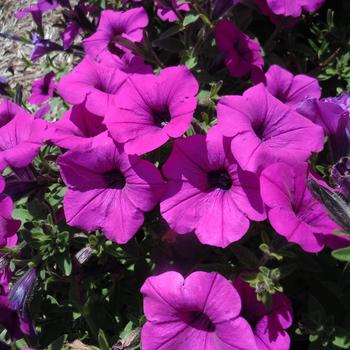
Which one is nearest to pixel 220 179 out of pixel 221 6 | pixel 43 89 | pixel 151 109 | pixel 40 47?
pixel 151 109

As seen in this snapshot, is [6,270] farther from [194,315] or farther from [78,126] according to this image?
[194,315]

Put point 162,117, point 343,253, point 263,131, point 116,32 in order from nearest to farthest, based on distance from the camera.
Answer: point 343,253
point 263,131
point 162,117
point 116,32

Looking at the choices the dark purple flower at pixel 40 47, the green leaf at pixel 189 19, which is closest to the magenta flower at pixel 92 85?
the green leaf at pixel 189 19

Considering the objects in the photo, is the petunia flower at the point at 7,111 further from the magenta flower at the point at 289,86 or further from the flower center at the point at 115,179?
the magenta flower at the point at 289,86

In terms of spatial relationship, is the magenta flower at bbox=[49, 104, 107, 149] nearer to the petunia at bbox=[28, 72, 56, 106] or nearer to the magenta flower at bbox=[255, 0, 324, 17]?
the magenta flower at bbox=[255, 0, 324, 17]

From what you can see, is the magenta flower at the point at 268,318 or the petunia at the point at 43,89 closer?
the magenta flower at the point at 268,318
